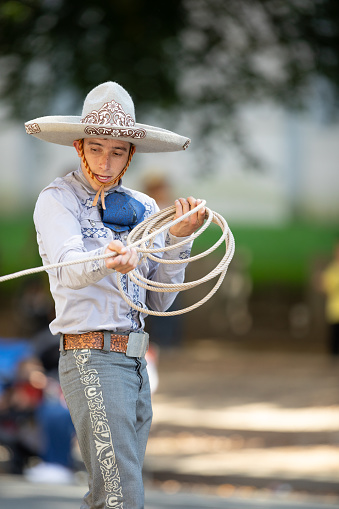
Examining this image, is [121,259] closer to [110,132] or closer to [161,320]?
[110,132]

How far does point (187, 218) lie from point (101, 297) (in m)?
0.39

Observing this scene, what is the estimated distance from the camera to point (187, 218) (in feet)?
9.26

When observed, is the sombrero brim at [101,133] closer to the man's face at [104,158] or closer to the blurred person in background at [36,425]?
the man's face at [104,158]

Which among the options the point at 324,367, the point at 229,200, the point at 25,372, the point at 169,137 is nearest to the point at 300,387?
the point at 324,367

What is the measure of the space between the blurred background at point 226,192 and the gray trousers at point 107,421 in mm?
2995

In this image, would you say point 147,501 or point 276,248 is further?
point 276,248

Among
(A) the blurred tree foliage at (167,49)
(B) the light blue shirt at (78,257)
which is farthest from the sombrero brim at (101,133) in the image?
(A) the blurred tree foliage at (167,49)

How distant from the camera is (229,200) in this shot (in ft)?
49.9

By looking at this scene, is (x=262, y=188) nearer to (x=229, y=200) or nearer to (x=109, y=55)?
(x=229, y=200)

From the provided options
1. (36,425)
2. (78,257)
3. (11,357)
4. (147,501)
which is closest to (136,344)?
(78,257)

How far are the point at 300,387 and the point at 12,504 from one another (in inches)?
177

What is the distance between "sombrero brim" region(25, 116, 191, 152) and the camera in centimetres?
270

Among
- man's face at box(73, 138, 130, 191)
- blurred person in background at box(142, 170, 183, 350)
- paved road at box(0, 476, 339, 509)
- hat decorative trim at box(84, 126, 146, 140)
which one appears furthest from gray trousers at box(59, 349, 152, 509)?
blurred person in background at box(142, 170, 183, 350)

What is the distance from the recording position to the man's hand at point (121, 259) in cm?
242
